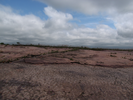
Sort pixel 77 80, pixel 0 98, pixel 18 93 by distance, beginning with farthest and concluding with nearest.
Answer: pixel 77 80 → pixel 18 93 → pixel 0 98

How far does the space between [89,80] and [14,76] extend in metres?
2.11

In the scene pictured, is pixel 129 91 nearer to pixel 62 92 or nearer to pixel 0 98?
pixel 62 92

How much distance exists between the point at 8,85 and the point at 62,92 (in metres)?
1.29

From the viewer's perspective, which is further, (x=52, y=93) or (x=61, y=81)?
(x=61, y=81)

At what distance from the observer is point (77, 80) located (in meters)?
2.77

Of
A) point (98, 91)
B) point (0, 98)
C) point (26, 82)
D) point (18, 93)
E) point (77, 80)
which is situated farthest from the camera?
point (77, 80)

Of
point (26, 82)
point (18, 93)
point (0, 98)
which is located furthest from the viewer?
point (26, 82)

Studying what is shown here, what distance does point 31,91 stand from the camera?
84.9 inches

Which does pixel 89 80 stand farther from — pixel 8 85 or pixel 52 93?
pixel 8 85

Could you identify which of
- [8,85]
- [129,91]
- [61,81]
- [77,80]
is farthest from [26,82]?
[129,91]

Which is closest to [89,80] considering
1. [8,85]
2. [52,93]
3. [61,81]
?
[61,81]

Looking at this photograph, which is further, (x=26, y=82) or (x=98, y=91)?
(x=26, y=82)

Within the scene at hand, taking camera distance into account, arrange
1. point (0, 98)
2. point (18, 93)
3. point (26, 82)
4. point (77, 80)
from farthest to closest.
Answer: point (77, 80) < point (26, 82) < point (18, 93) < point (0, 98)

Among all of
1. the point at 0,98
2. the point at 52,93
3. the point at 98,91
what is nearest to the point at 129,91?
the point at 98,91
